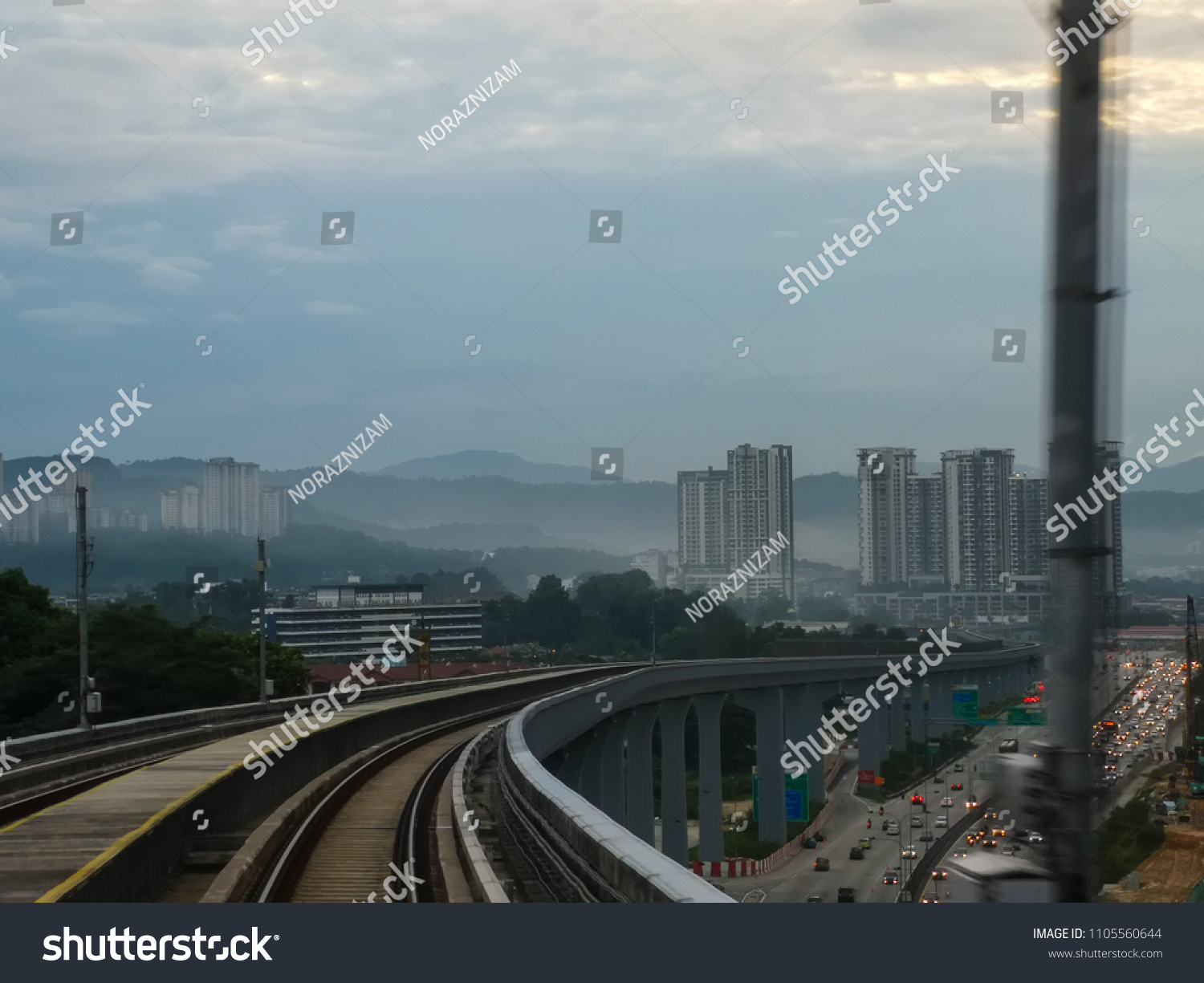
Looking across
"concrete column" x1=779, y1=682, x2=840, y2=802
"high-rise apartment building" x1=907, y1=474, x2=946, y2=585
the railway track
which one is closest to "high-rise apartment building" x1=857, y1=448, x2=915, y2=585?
"high-rise apartment building" x1=907, y1=474, x2=946, y2=585

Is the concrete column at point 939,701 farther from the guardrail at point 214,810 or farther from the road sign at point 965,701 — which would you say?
the guardrail at point 214,810

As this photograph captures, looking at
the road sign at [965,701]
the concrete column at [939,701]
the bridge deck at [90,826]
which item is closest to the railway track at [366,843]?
the bridge deck at [90,826]

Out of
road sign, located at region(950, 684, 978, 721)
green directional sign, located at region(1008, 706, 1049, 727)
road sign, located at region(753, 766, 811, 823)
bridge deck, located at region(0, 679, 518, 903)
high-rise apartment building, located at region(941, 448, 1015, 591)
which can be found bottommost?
road sign, located at region(753, 766, 811, 823)

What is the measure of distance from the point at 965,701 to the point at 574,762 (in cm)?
1047

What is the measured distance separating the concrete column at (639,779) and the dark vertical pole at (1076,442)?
37.9 metres

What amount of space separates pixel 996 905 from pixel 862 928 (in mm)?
1401

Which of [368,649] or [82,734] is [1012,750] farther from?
[368,649]

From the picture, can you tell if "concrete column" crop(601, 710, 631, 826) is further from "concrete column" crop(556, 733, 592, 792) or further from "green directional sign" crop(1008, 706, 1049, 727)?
"green directional sign" crop(1008, 706, 1049, 727)

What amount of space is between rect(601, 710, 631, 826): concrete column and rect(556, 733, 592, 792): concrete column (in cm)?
301

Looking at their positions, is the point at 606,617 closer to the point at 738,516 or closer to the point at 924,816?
the point at 738,516

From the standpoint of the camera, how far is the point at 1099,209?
3.59 meters

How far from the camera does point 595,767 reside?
123 ft

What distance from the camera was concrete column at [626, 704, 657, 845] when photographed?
136 feet

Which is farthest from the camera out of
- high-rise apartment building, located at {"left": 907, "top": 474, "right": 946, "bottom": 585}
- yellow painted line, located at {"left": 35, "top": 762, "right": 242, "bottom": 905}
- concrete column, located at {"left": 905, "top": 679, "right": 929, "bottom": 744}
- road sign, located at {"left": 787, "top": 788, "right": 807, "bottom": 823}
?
concrete column, located at {"left": 905, "top": 679, "right": 929, "bottom": 744}
